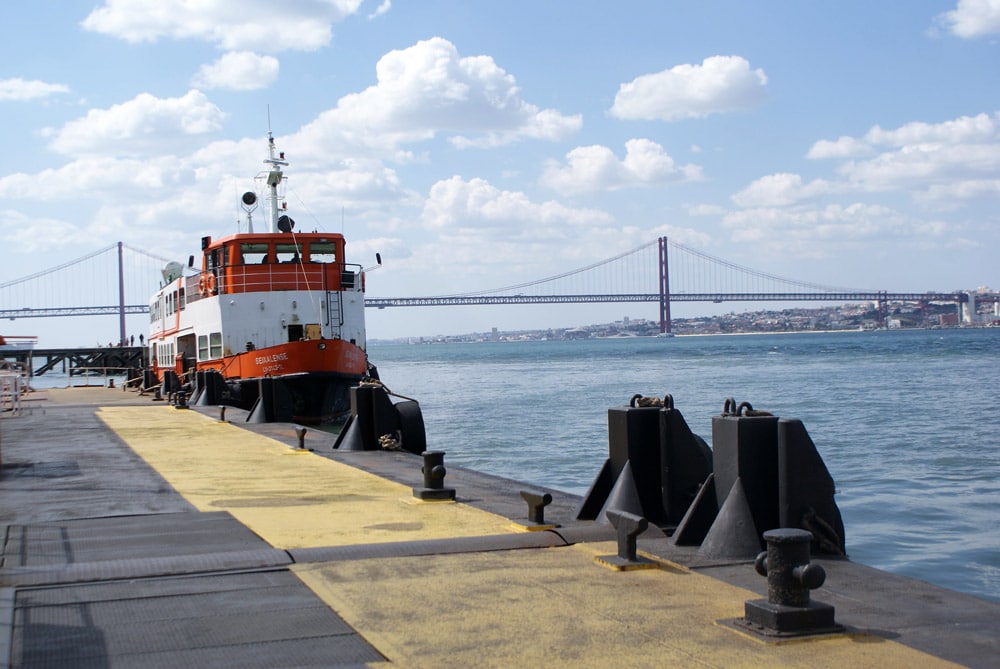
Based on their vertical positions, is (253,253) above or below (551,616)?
above

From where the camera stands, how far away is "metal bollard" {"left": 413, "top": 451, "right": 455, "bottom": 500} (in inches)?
339

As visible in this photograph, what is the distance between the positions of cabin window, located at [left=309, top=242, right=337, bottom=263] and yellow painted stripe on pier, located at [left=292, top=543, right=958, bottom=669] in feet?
70.3

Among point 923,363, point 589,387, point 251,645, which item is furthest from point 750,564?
point 923,363

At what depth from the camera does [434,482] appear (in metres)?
8.72

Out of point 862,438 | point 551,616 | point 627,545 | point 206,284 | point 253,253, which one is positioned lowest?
point 862,438

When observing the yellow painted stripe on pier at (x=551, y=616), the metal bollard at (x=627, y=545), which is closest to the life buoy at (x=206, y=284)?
the yellow painted stripe on pier at (x=551, y=616)

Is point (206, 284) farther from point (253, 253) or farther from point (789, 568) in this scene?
point (789, 568)

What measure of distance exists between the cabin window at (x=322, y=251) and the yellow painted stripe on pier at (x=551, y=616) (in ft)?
70.3

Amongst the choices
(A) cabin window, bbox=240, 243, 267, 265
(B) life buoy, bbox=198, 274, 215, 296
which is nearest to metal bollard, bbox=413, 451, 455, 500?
(A) cabin window, bbox=240, 243, 267, 265

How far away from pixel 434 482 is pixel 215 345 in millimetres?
20299

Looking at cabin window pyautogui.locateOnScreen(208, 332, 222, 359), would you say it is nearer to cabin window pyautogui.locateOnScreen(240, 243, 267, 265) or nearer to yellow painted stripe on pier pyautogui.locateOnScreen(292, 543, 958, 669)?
cabin window pyautogui.locateOnScreen(240, 243, 267, 265)

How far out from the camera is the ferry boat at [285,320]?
24656 mm

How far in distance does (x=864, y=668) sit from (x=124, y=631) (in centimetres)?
321

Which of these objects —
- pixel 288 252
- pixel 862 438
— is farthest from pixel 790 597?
pixel 288 252
